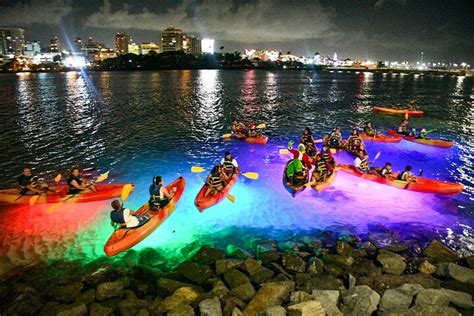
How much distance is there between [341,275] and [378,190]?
327 inches

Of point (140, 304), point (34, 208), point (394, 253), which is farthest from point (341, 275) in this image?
point (34, 208)

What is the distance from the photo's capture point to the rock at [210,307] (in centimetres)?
708

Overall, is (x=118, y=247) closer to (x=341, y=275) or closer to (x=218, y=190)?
(x=218, y=190)

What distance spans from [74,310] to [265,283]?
16.3 ft

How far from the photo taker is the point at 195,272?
31.0ft

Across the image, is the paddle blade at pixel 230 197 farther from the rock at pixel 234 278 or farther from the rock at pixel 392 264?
the rock at pixel 392 264

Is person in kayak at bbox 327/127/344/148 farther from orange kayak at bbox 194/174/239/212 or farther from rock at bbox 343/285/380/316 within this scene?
rock at bbox 343/285/380/316

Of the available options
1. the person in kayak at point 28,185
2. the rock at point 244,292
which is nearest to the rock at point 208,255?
the rock at point 244,292

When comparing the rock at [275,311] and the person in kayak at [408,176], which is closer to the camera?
the rock at [275,311]

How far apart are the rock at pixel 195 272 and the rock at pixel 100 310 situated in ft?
7.64

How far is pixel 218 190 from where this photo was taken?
45.7 ft

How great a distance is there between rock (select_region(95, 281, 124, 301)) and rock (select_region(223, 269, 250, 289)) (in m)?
3.00

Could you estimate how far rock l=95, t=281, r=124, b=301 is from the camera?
8.34 metres

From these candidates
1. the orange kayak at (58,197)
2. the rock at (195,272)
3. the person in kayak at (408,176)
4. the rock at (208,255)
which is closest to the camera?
the rock at (195,272)
